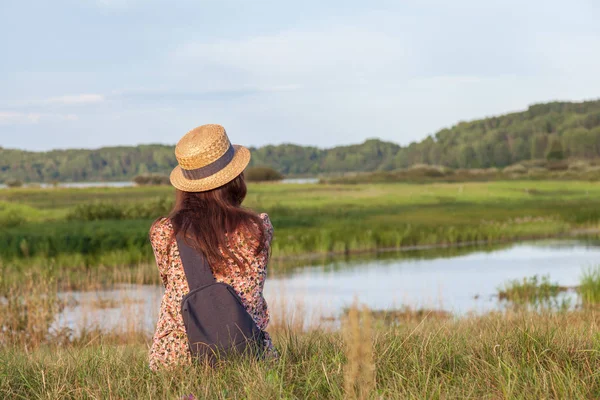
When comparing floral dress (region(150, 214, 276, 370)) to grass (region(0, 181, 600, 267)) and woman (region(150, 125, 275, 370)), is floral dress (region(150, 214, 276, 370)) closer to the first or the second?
woman (region(150, 125, 275, 370))

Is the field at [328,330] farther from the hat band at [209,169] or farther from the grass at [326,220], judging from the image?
the hat band at [209,169]

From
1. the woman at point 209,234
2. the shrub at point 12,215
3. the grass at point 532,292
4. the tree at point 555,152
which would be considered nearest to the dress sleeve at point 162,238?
the woman at point 209,234

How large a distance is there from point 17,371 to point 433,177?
61.2m

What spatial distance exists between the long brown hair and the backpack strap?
3 cm

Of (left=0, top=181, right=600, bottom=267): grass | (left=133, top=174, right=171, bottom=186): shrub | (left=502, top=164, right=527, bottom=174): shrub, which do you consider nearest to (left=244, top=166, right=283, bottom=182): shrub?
(left=133, top=174, right=171, bottom=186): shrub

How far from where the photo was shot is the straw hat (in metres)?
3.81

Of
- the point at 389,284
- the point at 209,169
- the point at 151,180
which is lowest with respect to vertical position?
the point at 389,284

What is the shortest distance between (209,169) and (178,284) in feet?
1.91

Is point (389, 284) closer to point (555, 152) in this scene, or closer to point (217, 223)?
point (217, 223)

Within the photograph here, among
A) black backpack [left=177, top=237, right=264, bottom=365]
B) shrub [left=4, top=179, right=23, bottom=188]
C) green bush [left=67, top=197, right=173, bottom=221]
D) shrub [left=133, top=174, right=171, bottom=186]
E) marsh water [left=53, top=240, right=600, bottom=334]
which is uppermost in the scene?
shrub [left=4, top=179, right=23, bottom=188]

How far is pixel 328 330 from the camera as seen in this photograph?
228 inches

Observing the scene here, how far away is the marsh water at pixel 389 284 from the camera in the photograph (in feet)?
35.8

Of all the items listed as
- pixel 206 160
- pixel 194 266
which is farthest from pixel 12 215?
pixel 194 266

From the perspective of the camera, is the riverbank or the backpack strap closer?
the riverbank
